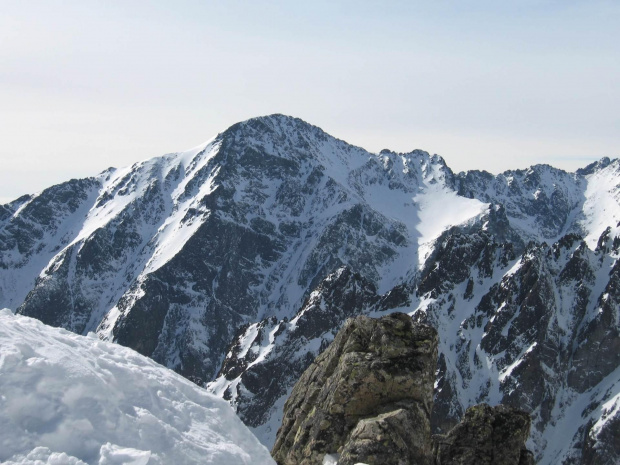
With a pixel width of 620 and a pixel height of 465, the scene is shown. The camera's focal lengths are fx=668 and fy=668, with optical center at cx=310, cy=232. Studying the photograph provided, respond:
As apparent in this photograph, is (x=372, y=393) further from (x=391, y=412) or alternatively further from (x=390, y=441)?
(x=390, y=441)

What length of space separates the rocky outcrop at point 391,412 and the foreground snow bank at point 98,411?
14.3ft

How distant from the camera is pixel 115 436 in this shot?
18359 mm

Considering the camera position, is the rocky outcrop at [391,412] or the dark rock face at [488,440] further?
the dark rock face at [488,440]

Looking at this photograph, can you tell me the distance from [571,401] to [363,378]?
184095 millimetres

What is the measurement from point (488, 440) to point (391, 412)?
539cm

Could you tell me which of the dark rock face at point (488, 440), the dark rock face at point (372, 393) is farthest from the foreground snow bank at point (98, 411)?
the dark rock face at point (488, 440)

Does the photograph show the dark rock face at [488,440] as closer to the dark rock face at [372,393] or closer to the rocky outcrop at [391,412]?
the rocky outcrop at [391,412]

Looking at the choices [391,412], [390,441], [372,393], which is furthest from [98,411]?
[372,393]

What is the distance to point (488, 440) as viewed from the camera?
26.6 m

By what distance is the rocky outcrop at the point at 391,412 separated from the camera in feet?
78.5

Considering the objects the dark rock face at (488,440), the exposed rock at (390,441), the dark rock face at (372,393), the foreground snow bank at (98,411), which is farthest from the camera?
the dark rock face at (488,440)

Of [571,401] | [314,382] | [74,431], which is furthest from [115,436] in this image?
[571,401]


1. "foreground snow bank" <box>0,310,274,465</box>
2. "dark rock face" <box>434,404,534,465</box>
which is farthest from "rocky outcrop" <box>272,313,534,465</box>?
"foreground snow bank" <box>0,310,274,465</box>

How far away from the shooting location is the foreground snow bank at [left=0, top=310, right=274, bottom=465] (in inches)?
683
